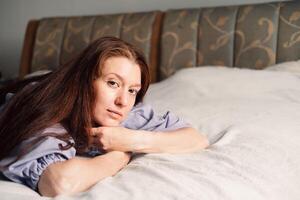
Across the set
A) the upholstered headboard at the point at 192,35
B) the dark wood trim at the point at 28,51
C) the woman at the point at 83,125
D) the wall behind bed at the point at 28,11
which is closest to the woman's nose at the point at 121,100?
the woman at the point at 83,125

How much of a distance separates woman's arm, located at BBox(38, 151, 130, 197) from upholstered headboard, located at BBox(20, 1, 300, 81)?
1205mm

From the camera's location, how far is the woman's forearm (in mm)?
986

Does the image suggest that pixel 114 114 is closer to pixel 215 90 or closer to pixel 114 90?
pixel 114 90

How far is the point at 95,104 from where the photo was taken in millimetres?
978

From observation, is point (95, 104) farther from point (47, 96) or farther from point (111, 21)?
point (111, 21)

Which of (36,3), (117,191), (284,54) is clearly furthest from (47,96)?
(36,3)

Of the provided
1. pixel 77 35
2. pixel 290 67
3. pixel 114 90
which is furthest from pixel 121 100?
pixel 77 35

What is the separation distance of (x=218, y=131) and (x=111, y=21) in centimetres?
127

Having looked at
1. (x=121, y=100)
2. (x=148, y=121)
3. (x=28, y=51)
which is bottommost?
(x=28, y=51)

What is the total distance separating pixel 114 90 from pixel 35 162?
0.86 ft

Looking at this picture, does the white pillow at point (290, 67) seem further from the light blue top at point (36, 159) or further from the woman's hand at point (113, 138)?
the light blue top at point (36, 159)

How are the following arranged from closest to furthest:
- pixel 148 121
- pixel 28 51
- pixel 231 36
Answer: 1. pixel 148 121
2. pixel 231 36
3. pixel 28 51

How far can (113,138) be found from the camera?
3.17 ft

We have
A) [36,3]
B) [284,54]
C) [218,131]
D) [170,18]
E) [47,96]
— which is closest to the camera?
[47,96]
